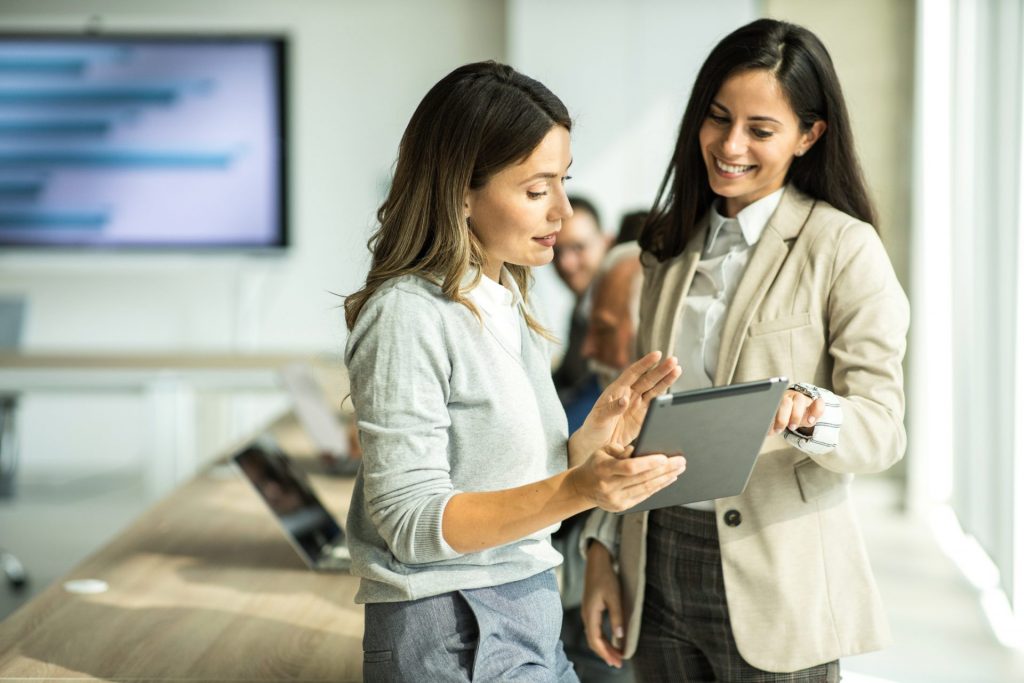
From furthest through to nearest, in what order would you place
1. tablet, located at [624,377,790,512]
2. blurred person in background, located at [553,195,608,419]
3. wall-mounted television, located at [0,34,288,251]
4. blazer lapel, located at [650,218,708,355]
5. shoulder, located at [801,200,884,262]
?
wall-mounted television, located at [0,34,288,251] < blurred person in background, located at [553,195,608,419] < blazer lapel, located at [650,218,708,355] < shoulder, located at [801,200,884,262] < tablet, located at [624,377,790,512]

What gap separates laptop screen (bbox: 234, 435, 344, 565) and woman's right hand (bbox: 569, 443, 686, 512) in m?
1.14

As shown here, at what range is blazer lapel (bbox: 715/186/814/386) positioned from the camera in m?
1.52

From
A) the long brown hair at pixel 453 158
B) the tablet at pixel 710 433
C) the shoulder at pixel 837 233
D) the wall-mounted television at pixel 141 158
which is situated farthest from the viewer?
the wall-mounted television at pixel 141 158

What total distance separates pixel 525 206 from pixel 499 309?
0.13 m

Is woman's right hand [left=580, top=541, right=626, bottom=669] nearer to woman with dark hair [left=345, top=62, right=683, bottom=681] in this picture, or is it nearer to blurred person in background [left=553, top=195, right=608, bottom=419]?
woman with dark hair [left=345, top=62, right=683, bottom=681]

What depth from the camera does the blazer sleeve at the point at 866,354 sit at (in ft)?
4.61

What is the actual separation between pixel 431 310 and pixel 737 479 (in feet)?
1.40

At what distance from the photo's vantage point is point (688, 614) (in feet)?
5.26

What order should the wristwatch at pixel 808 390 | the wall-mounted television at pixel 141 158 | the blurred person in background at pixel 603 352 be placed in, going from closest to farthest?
the wristwatch at pixel 808 390 → the blurred person in background at pixel 603 352 → the wall-mounted television at pixel 141 158

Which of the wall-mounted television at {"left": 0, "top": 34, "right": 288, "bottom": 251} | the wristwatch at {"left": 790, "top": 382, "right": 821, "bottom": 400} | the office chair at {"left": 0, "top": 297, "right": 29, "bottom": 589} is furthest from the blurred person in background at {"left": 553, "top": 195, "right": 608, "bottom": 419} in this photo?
the wall-mounted television at {"left": 0, "top": 34, "right": 288, "bottom": 251}

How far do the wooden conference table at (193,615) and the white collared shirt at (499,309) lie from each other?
25.3 inches

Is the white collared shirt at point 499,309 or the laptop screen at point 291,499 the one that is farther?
the laptop screen at point 291,499

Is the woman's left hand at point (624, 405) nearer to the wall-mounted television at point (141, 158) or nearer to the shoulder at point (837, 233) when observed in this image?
the shoulder at point (837, 233)

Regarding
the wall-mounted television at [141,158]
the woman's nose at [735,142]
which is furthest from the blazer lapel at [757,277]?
the wall-mounted television at [141,158]
